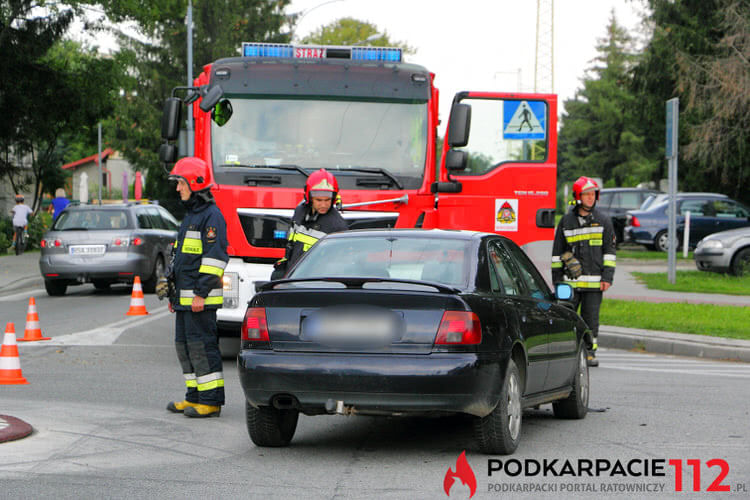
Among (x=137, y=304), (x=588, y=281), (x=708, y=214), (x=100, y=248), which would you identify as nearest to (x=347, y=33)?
(x=708, y=214)

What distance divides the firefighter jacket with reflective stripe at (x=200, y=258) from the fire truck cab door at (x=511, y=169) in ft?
14.5

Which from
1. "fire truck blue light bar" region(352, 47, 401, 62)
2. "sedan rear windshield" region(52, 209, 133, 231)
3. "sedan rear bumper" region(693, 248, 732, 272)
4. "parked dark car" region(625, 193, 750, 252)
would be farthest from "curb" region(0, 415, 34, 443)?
"parked dark car" region(625, 193, 750, 252)

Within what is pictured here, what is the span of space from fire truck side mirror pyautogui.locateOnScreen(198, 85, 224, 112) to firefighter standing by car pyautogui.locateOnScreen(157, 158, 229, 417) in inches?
126

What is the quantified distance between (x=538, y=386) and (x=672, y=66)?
3163cm

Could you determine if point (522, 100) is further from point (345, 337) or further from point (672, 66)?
point (672, 66)

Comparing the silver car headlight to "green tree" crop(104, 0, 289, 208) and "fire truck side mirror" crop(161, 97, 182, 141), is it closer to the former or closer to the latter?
"fire truck side mirror" crop(161, 97, 182, 141)

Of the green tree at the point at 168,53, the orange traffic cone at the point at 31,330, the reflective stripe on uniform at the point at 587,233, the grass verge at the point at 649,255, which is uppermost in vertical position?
the green tree at the point at 168,53

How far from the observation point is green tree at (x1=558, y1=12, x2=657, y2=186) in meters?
87.2

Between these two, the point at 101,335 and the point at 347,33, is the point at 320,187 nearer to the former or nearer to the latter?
the point at 101,335

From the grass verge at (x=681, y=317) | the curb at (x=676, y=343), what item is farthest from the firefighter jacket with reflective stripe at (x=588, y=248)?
the grass verge at (x=681, y=317)

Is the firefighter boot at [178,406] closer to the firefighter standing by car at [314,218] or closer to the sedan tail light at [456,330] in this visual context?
the firefighter standing by car at [314,218]

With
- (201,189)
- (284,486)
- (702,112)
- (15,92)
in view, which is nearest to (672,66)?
(702,112)

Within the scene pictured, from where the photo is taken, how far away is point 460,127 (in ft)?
39.6

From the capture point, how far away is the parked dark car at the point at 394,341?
691cm
